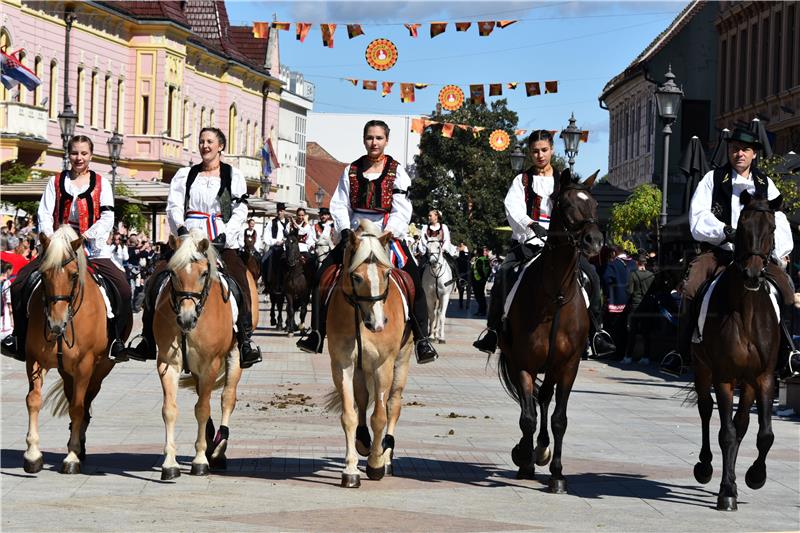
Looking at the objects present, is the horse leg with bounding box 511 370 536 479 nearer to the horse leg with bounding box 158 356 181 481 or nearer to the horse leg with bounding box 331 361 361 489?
the horse leg with bounding box 331 361 361 489

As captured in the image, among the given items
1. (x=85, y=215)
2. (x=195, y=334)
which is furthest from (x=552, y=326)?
(x=85, y=215)

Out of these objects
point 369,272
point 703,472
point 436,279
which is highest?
point 369,272

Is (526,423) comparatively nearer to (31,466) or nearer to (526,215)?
(526,215)

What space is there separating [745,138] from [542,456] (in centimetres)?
299

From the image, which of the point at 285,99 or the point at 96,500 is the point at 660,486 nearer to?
the point at 96,500

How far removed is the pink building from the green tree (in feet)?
65.1

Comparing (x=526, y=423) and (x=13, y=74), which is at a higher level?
(x=13, y=74)

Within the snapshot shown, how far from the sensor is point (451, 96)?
126ft

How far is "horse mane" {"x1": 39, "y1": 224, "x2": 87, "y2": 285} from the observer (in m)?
12.5

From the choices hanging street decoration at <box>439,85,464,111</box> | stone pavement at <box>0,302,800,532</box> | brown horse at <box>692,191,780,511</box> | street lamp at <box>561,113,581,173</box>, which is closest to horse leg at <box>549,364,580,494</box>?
stone pavement at <box>0,302,800,532</box>

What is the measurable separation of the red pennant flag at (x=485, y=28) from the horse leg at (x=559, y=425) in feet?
61.9

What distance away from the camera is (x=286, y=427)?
1608 cm

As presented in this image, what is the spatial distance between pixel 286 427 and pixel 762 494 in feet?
18.0

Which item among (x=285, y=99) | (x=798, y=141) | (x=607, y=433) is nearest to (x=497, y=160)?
(x=285, y=99)
